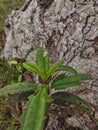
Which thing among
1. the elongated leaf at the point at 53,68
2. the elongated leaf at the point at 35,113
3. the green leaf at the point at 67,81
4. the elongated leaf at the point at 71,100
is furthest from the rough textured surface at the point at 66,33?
the elongated leaf at the point at 35,113

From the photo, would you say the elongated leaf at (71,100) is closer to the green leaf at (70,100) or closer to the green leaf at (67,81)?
the green leaf at (70,100)

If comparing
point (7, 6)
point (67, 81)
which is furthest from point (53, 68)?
point (7, 6)

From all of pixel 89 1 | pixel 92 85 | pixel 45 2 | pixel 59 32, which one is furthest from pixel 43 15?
pixel 92 85

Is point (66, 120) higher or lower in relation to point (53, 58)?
lower

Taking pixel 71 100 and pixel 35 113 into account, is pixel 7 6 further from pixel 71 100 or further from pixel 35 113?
pixel 35 113

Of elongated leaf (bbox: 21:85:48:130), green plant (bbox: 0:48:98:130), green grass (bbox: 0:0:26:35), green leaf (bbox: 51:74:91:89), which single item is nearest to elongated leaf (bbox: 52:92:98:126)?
green plant (bbox: 0:48:98:130)

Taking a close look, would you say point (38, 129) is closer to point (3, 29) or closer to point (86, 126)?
point (86, 126)

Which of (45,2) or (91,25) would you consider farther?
(45,2)
